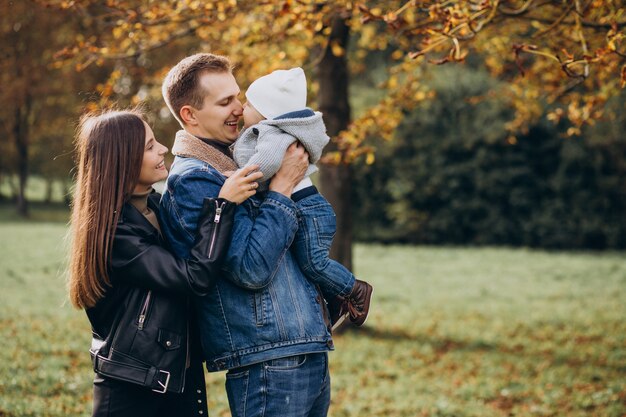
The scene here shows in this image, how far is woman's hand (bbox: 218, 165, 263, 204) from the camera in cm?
238

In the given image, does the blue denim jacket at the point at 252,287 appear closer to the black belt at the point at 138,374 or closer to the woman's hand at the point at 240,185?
the woman's hand at the point at 240,185

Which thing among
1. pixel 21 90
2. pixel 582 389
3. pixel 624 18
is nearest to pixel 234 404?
pixel 624 18

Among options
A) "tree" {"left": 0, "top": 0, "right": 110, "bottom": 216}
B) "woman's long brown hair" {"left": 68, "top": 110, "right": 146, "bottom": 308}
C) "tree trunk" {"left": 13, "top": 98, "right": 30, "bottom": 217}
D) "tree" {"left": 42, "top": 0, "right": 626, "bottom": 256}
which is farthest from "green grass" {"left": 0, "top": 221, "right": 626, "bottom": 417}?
"tree trunk" {"left": 13, "top": 98, "right": 30, "bottom": 217}

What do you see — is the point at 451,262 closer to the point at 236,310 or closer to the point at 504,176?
the point at 504,176

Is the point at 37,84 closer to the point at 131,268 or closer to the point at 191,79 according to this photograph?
the point at 191,79

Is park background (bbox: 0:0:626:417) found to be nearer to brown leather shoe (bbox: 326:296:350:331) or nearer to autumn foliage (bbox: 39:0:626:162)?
autumn foliage (bbox: 39:0:626:162)

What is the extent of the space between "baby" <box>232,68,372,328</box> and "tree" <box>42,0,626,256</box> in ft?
3.60

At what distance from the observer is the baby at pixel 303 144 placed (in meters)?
2.49

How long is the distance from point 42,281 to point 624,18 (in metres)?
9.69

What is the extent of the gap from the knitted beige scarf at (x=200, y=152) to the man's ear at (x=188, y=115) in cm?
5

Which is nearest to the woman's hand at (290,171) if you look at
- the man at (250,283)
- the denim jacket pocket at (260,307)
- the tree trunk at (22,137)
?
the man at (250,283)

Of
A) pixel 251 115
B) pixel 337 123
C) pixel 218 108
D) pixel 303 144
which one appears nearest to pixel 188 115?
pixel 218 108

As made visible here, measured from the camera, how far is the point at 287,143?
2.49m

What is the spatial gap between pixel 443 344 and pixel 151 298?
19.7ft
